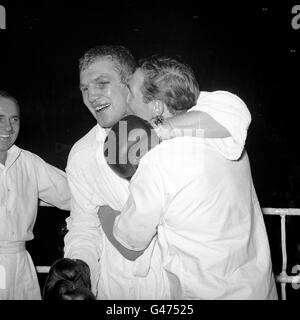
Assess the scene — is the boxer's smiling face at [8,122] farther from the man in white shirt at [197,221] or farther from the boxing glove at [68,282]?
the man in white shirt at [197,221]

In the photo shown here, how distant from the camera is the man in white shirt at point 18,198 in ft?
5.46

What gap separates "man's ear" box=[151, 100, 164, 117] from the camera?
107 centimetres

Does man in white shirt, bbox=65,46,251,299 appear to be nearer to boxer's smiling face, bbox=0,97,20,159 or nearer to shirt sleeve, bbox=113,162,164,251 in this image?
shirt sleeve, bbox=113,162,164,251

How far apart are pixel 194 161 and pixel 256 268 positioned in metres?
0.37

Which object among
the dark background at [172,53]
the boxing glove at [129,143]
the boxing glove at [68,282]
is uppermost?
the dark background at [172,53]

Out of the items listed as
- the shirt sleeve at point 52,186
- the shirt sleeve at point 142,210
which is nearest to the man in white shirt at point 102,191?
the shirt sleeve at point 142,210

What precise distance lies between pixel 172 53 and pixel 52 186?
11.1 m

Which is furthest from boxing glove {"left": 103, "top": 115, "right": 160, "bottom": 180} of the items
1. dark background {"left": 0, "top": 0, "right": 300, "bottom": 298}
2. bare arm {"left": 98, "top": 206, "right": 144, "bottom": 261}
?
dark background {"left": 0, "top": 0, "right": 300, "bottom": 298}

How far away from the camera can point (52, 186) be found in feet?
5.85

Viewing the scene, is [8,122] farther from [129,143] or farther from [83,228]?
[129,143]

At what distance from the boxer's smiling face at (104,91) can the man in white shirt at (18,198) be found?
510 millimetres

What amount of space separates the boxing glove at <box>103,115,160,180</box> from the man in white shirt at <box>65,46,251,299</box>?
0.65 feet

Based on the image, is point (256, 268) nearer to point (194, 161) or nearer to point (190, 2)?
point (194, 161)

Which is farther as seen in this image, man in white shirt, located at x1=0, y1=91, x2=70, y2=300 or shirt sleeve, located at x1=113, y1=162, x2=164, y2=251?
man in white shirt, located at x1=0, y1=91, x2=70, y2=300
